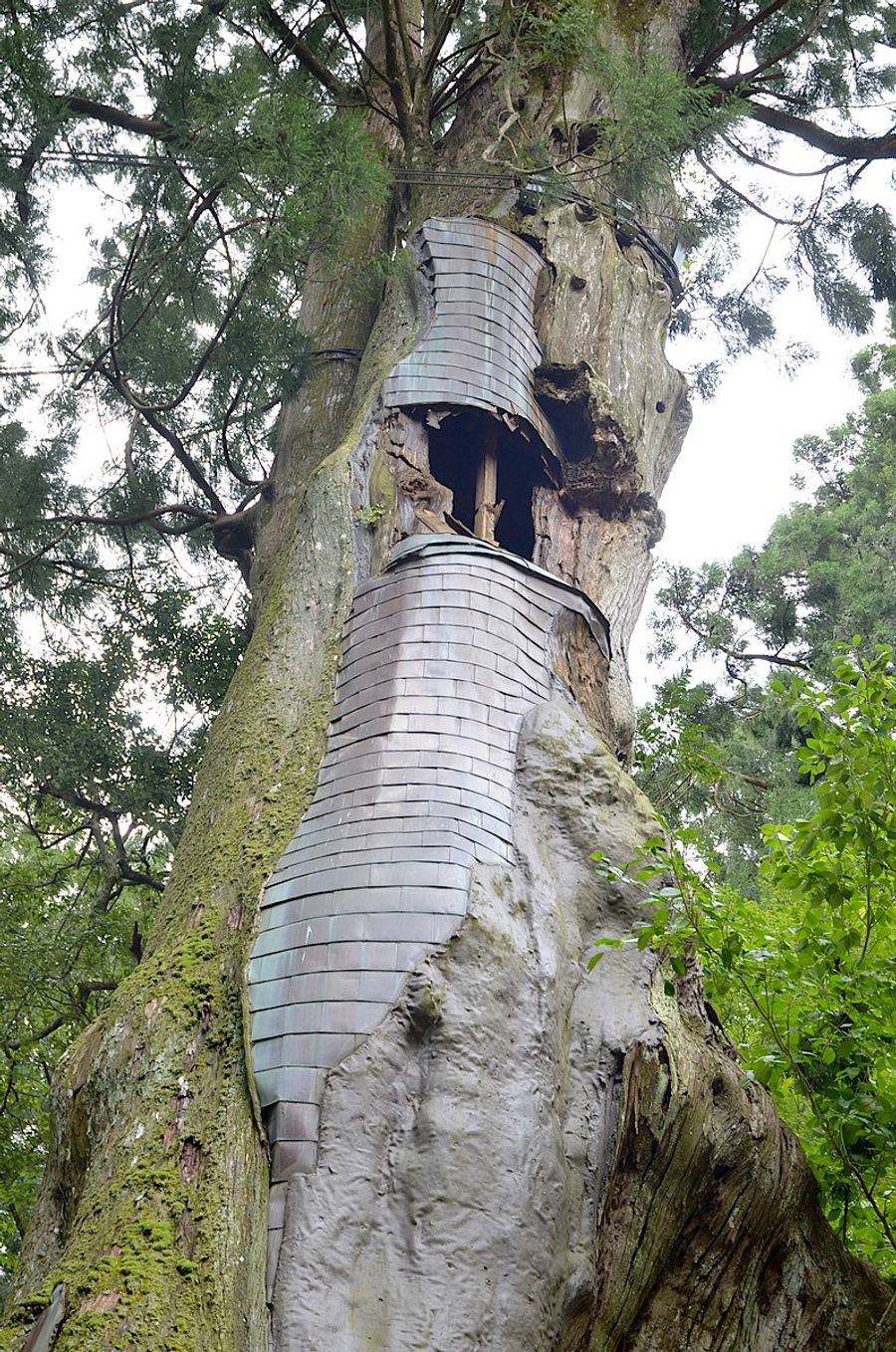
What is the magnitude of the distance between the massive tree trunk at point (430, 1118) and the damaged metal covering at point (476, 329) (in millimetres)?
228

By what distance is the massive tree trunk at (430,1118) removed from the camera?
389 cm

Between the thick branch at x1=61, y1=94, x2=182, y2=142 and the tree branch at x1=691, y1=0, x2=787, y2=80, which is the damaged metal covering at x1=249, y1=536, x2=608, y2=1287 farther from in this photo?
the tree branch at x1=691, y1=0, x2=787, y2=80

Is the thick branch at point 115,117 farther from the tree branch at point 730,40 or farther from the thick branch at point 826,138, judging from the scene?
the thick branch at point 826,138

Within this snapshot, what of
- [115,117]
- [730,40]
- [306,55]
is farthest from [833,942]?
[115,117]

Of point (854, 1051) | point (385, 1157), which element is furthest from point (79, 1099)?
point (854, 1051)

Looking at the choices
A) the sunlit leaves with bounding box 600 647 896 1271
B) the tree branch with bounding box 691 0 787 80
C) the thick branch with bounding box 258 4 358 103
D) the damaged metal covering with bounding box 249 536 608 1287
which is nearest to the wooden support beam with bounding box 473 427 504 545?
the damaged metal covering with bounding box 249 536 608 1287

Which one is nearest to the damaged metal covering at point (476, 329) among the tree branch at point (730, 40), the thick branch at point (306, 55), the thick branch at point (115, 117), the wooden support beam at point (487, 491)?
the wooden support beam at point (487, 491)

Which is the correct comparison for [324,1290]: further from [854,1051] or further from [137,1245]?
[854,1051]

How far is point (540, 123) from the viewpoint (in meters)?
8.25

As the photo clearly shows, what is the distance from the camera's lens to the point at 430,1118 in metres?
4.15

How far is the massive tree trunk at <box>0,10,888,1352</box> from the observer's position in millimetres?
3889

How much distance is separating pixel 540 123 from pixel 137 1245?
6.81 meters

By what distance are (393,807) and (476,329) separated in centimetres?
308

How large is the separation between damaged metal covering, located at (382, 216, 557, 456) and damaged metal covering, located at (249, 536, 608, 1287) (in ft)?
4.21
